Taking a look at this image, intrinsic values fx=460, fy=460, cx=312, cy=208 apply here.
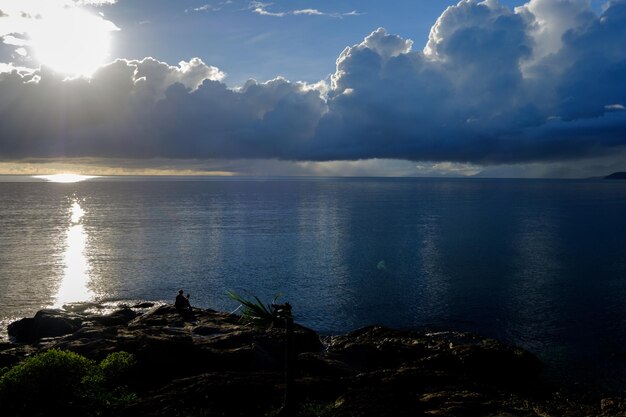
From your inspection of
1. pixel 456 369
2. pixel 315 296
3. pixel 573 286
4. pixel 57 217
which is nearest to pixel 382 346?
pixel 456 369

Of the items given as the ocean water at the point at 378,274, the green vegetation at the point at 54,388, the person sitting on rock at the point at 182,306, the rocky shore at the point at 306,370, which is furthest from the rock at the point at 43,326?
the green vegetation at the point at 54,388

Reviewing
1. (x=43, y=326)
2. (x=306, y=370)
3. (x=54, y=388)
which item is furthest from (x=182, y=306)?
(x=54, y=388)

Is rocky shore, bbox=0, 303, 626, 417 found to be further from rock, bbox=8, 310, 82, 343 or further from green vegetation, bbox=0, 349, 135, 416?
green vegetation, bbox=0, 349, 135, 416

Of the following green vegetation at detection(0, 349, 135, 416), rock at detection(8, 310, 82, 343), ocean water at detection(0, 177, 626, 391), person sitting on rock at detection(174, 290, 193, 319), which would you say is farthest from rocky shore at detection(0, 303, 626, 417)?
ocean water at detection(0, 177, 626, 391)

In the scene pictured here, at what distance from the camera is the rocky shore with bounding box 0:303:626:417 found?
76.7 feet

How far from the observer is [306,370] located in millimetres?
30703

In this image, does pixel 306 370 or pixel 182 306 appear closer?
pixel 306 370

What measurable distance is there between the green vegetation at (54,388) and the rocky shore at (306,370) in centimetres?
112

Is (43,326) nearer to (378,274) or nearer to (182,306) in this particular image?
(182,306)

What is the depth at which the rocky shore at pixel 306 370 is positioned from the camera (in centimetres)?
2339

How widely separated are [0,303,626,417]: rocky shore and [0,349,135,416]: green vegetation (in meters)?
1.12

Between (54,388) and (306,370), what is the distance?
15.0 m

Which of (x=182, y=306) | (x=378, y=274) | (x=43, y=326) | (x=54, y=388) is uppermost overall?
(x=54, y=388)

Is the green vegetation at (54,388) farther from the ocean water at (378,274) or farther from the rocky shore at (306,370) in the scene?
the ocean water at (378,274)
